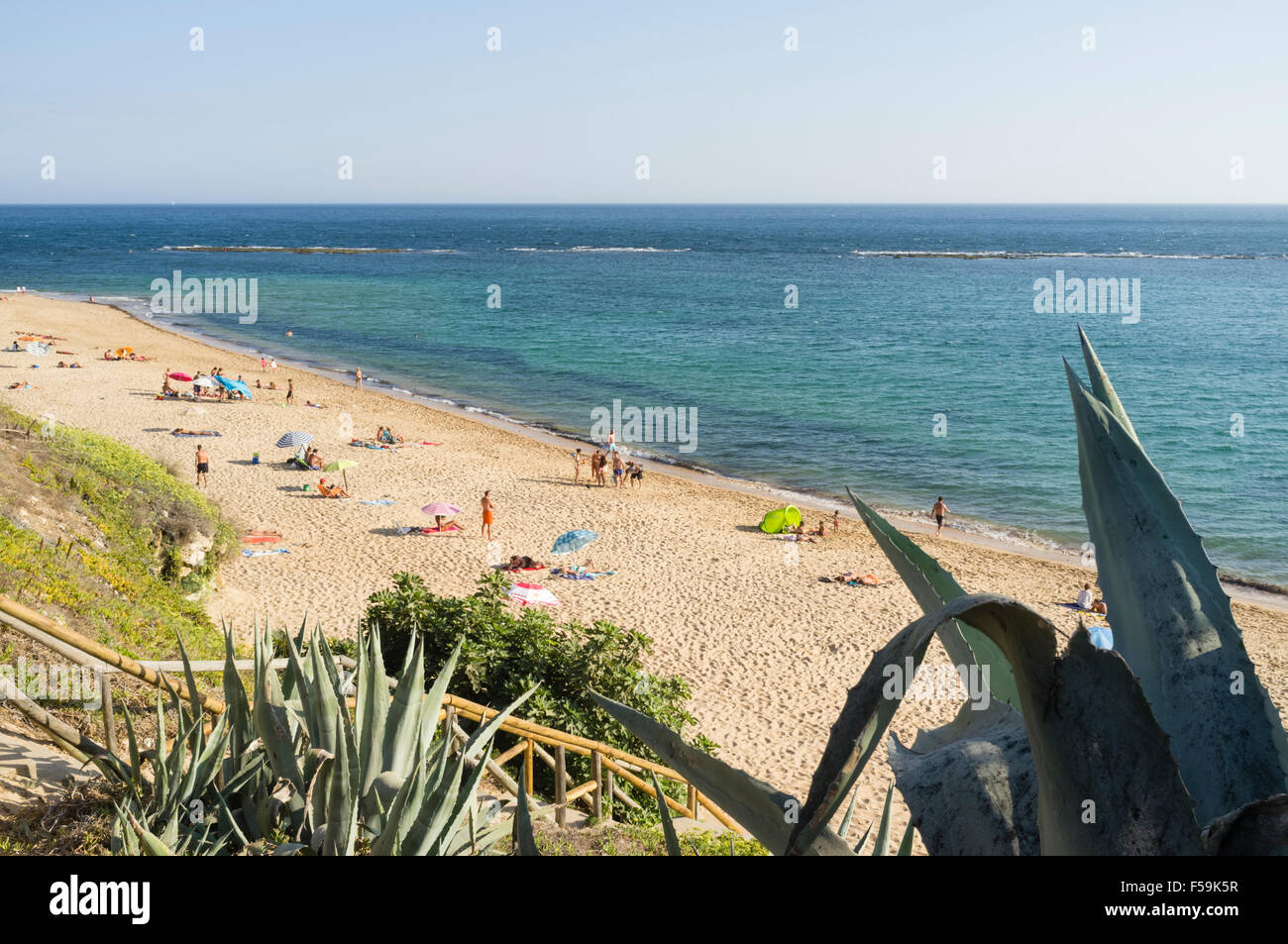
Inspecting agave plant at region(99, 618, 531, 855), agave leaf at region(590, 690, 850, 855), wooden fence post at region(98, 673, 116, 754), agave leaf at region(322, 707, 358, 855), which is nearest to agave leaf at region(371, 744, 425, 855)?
agave plant at region(99, 618, 531, 855)

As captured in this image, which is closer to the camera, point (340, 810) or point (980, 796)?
point (980, 796)

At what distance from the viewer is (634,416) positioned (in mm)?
37562

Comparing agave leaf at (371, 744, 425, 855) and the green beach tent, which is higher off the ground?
agave leaf at (371, 744, 425, 855)

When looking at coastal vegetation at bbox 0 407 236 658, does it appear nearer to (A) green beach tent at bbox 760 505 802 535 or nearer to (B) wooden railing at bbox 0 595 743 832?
(B) wooden railing at bbox 0 595 743 832

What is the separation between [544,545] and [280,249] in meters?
110

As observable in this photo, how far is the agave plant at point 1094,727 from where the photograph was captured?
3.19 feet

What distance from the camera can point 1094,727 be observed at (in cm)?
103

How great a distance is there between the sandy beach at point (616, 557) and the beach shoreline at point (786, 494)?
361mm

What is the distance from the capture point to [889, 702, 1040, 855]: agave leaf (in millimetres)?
1318

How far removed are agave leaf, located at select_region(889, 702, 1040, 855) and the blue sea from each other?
82.8 feet

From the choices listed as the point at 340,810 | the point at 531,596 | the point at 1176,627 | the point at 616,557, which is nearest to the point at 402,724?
the point at 340,810

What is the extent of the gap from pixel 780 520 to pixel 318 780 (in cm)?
2043

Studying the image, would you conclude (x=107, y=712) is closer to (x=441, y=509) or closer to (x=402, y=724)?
(x=402, y=724)
